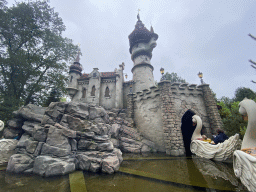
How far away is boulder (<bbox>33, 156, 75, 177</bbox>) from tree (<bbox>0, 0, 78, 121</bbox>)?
351 inches

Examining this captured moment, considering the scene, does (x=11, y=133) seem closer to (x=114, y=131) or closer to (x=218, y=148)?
(x=114, y=131)

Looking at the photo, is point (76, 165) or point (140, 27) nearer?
point (76, 165)

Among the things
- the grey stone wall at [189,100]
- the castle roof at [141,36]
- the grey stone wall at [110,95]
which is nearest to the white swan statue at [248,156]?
the grey stone wall at [189,100]

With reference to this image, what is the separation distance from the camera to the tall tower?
18.6 meters

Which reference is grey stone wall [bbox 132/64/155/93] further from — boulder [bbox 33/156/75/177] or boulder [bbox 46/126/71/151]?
boulder [bbox 33/156/75/177]

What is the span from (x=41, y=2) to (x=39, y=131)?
17.7 m

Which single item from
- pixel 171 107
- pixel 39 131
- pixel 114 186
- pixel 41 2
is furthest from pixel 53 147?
pixel 41 2

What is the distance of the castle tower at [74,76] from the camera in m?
19.0

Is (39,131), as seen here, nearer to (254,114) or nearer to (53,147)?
(53,147)

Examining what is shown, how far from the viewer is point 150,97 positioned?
12.1 m

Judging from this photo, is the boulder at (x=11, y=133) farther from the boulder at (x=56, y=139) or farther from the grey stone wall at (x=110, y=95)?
the grey stone wall at (x=110, y=95)

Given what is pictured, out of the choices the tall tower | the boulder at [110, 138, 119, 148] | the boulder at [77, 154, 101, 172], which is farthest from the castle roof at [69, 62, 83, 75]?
the boulder at [77, 154, 101, 172]

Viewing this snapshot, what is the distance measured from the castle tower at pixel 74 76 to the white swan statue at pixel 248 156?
2065 centimetres

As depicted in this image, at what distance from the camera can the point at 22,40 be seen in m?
12.4
